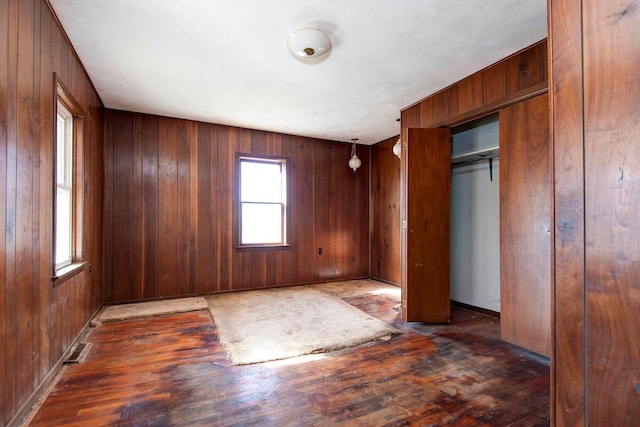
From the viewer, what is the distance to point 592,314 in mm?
889

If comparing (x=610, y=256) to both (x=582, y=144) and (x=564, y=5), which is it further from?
Result: (x=564, y=5)

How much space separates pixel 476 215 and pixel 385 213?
172 cm

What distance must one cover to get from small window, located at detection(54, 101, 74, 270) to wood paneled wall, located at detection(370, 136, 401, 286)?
162 inches

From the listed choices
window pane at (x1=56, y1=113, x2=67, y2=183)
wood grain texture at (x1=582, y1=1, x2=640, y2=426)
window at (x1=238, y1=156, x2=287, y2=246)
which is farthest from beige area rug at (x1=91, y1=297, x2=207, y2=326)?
wood grain texture at (x1=582, y1=1, x2=640, y2=426)

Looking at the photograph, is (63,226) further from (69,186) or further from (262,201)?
(262,201)

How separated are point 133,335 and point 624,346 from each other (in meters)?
3.35

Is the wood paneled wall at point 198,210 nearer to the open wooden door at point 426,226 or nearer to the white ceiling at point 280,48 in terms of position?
the white ceiling at point 280,48

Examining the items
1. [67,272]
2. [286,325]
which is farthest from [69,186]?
[286,325]

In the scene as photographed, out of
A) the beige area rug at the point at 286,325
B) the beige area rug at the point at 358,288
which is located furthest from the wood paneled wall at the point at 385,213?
the beige area rug at the point at 286,325

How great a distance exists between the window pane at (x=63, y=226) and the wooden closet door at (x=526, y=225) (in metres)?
3.80

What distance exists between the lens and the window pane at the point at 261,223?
4559 millimetres

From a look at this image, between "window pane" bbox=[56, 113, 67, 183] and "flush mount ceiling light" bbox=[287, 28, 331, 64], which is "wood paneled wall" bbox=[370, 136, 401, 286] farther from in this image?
"window pane" bbox=[56, 113, 67, 183]

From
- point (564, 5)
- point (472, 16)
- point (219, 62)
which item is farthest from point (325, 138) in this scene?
point (564, 5)

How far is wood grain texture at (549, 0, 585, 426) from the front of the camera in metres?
0.92
